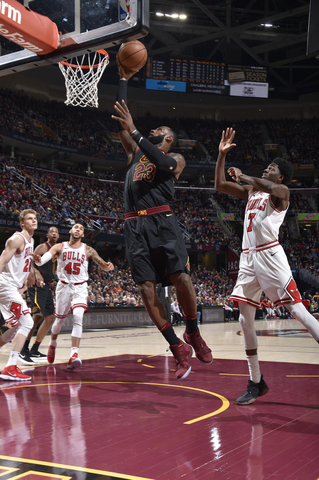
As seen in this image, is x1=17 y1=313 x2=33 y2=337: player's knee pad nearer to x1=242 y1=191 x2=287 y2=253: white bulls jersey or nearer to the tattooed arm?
the tattooed arm

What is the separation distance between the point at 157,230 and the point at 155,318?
2.57 ft

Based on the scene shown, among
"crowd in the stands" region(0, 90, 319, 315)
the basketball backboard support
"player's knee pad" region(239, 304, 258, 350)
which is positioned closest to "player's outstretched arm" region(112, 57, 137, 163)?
the basketball backboard support

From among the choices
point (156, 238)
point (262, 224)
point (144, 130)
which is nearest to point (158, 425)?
point (156, 238)

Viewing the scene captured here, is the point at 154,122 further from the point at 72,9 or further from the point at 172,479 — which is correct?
the point at 172,479

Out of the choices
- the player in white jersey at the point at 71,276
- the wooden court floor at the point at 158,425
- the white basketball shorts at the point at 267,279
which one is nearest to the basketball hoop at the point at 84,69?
the player in white jersey at the point at 71,276

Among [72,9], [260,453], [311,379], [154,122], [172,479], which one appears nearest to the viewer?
[172,479]

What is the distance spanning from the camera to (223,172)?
4672 mm

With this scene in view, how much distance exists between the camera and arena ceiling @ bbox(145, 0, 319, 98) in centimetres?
2650

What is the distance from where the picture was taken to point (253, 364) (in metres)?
4.40

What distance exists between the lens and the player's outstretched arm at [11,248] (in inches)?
218

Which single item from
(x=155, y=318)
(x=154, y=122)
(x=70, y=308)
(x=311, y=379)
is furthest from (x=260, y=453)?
(x=154, y=122)

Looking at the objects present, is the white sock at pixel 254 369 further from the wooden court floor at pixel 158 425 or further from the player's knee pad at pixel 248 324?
the wooden court floor at pixel 158 425

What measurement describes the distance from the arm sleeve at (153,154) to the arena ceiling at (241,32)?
80.3 feet

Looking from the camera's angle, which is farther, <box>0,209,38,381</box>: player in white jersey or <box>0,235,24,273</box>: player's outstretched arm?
<box>0,209,38,381</box>: player in white jersey
